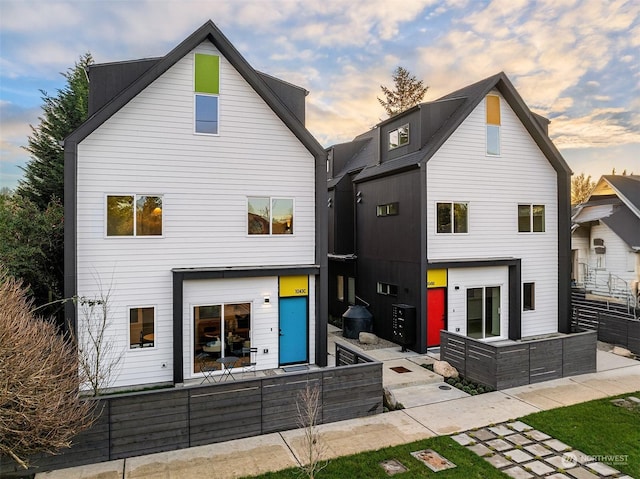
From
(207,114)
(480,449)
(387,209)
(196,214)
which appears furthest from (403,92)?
(480,449)

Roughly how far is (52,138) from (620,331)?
24.9 m

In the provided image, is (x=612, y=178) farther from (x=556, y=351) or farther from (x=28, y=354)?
(x=28, y=354)

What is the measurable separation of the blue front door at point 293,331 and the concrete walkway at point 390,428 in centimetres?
278

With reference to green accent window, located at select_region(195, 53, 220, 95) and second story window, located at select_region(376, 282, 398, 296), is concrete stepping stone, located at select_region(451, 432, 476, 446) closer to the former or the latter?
second story window, located at select_region(376, 282, 398, 296)

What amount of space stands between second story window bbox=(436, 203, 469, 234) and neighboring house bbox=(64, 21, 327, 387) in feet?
14.4

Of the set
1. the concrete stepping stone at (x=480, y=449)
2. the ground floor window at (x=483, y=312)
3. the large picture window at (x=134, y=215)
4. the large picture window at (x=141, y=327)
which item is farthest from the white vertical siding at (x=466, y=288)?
the large picture window at (x=134, y=215)

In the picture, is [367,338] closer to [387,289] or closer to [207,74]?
[387,289]

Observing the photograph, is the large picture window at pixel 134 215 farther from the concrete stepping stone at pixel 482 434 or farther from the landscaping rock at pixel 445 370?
the concrete stepping stone at pixel 482 434

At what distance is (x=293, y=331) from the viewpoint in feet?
37.3

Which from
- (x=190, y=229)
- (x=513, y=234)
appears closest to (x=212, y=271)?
(x=190, y=229)

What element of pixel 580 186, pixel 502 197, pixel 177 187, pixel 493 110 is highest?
pixel 580 186

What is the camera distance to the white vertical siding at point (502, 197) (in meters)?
13.3

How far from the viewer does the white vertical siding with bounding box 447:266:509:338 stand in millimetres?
13461

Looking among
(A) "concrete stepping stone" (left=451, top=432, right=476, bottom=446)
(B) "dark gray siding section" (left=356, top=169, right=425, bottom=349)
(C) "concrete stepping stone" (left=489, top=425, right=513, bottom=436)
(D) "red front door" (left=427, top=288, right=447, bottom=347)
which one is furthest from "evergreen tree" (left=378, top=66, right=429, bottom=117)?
(A) "concrete stepping stone" (left=451, top=432, right=476, bottom=446)
